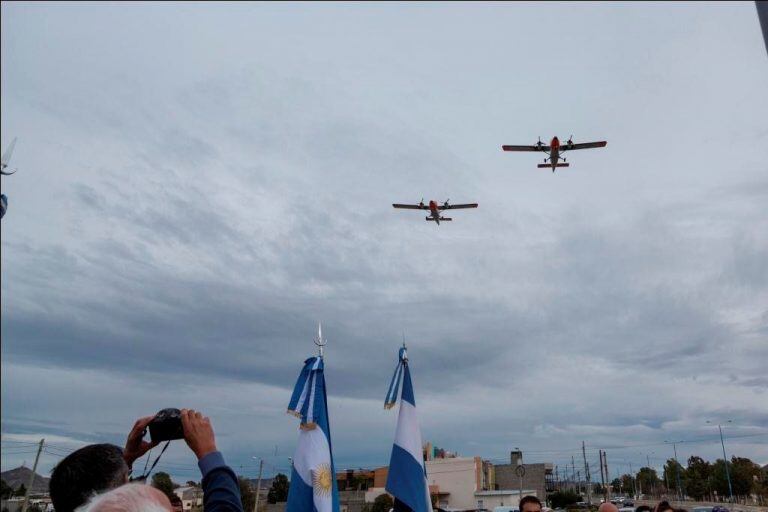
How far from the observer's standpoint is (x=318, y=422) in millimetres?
9000

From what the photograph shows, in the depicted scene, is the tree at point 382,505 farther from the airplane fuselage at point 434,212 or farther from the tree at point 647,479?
the tree at point 647,479

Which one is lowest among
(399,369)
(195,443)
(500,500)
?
(500,500)

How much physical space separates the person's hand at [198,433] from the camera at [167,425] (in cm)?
10

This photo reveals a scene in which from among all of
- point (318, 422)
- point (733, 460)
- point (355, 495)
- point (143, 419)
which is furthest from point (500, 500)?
point (143, 419)

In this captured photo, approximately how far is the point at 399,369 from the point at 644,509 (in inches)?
189

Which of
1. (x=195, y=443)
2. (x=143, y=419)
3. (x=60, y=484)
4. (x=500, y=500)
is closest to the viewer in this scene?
(x=60, y=484)

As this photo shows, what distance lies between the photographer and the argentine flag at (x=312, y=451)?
8.52 metres

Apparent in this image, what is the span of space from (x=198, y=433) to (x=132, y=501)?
0.74m

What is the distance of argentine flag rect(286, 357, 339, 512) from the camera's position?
8.52 m

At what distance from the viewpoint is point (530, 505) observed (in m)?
6.55

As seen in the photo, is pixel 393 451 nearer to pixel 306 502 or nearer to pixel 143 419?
pixel 306 502

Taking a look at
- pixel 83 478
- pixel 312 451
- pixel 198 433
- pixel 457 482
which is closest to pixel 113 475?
pixel 83 478

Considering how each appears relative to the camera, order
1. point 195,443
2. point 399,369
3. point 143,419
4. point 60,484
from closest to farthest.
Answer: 1. point 60,484
2. point 195,443
3. point 143,419
4. point 399,369

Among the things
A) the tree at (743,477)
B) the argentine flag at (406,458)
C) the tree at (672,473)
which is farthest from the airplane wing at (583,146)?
the tree at (672,473)
